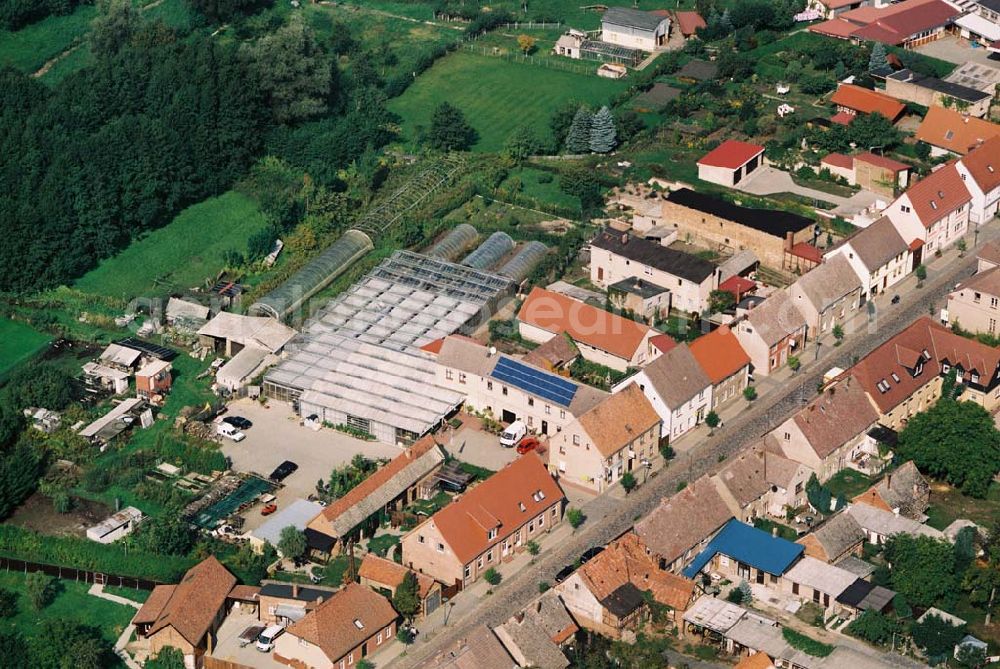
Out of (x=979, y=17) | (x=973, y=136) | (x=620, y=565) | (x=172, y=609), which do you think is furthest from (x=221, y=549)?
(x=979, y=17)

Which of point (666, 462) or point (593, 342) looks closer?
point (666, 462)

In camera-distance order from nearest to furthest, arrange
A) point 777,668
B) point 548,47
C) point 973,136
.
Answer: point 777,668, point 973,136, point 548,47

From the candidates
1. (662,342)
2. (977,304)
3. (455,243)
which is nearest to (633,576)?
(662,342)

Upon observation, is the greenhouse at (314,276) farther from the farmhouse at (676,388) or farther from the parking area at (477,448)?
the farmhouse at (676,388)

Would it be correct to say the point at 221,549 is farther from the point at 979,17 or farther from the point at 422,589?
the point at 979,17

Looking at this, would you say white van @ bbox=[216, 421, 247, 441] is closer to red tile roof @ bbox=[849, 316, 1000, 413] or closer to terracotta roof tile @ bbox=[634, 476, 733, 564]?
terracotta roof tile @ bbox=[634, 476, 733, 564]

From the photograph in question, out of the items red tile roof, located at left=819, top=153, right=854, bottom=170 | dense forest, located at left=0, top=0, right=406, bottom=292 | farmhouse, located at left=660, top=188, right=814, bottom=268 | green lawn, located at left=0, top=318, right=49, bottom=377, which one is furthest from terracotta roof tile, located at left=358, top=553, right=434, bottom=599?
red tile roof, located at left=819, top=153, right=854, bottom=170

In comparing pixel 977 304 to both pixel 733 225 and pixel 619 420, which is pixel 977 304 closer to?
pixel 733 225
